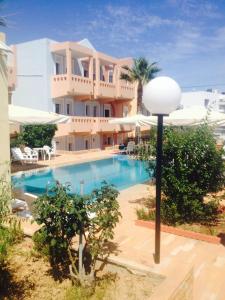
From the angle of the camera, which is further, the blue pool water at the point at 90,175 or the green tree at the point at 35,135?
the green tree at the point at 35,135

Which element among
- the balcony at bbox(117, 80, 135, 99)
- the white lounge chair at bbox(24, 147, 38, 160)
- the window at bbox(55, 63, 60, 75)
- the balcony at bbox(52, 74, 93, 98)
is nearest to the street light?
the white lounge chair at bbox(24, 147, 38, 160)

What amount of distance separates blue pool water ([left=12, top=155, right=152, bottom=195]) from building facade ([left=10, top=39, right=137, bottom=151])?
547 centimetres

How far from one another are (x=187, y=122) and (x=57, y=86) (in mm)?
16479

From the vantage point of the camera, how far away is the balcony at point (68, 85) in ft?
85.9

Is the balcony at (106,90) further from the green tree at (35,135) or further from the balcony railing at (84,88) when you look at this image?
the green tree at (35,135)

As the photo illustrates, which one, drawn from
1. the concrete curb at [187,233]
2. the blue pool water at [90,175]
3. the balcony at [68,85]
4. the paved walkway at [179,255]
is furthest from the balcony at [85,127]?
the concrete curb at [187,233]

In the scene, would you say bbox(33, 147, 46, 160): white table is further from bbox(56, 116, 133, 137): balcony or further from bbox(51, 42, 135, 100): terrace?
bbox(51, 42, 135, 100): terrace

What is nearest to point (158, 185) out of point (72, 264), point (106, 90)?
point (72, 264)

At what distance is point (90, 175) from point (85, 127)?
1012cm

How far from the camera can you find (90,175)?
725 inches

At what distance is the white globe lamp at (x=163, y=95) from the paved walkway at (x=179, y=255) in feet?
8.39

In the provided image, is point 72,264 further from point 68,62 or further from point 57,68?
point 57,68

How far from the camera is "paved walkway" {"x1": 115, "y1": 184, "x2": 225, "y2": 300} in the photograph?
16.0 feet

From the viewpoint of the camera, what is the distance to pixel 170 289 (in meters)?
3.99
